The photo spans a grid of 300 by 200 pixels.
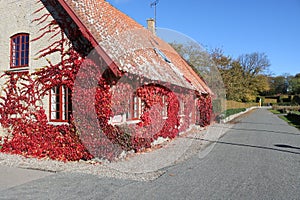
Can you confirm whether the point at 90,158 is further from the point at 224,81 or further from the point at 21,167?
the point at 224,81

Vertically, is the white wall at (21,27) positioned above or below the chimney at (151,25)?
below

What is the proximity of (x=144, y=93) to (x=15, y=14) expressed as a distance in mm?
5823

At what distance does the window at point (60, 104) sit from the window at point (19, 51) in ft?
6.18

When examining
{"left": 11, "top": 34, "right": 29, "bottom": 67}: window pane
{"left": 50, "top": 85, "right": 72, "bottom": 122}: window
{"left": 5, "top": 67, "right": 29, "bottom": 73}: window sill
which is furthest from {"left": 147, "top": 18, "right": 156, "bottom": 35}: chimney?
{"left": 50, "top": 85, "right": 72, "bottom": 122}: window

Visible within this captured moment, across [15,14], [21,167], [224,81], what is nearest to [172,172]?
[21,167]


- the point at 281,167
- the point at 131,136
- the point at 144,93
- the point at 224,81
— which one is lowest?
the point at 281,167

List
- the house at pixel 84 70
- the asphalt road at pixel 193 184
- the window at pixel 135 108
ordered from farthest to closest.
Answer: the window at pixel 135 108, the house at pixel 84 70, the asphalt road at pixel 193 184

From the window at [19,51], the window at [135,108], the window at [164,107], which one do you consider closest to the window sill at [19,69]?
the window at [19,51]

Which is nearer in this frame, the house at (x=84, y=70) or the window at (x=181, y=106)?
the house at (x=84, y=70)

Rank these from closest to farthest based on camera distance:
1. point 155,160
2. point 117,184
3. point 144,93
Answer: point 117,184
point 155,160
point 144,93

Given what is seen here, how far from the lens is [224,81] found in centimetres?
2884

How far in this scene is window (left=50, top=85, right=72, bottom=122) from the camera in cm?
877

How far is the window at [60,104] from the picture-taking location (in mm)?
8766

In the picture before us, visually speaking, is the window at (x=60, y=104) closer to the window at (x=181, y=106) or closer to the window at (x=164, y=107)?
the window at (x=164, y=107)
